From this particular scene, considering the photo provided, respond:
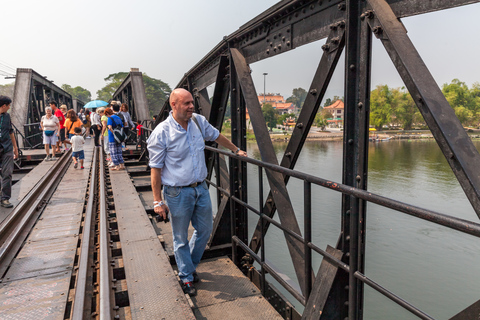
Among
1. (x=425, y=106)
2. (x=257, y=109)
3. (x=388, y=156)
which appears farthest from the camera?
Answer: (x=388, y=156)

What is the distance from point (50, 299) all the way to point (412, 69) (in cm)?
336

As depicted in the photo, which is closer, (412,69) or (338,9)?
(412,69)

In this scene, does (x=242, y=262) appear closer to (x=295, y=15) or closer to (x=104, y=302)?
(x=104, y=302)

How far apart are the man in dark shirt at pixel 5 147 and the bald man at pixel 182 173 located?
12.8ft

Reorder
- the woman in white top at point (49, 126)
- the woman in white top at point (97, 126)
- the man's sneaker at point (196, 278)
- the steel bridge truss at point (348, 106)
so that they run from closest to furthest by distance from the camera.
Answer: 1. the steel bridge truss at point (348, 106)
2. the man's sneaker at point (196, 278)
3. the woman in white top at point (49, 126)
4. the woman in white top at point (97, 126)

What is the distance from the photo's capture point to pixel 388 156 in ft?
94.7

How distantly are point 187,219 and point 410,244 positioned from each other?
72.1 feet

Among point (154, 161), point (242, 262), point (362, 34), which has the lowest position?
point (242, 262)

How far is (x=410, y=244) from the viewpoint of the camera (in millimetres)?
21438

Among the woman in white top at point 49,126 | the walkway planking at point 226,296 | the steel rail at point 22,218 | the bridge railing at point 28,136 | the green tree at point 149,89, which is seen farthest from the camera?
the green tree at point 149,89

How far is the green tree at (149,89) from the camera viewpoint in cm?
11425

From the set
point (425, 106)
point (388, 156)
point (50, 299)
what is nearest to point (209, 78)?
point (50, 299)

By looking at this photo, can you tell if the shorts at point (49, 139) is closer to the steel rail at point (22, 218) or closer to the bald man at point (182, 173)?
the steel rail at point (22, 218)

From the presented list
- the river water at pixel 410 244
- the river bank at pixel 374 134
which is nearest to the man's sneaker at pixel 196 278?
the river bank at pixel 374 134
